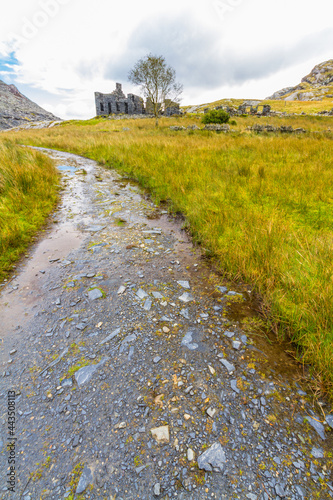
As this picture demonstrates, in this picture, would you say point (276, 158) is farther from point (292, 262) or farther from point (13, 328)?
point (13, 328)

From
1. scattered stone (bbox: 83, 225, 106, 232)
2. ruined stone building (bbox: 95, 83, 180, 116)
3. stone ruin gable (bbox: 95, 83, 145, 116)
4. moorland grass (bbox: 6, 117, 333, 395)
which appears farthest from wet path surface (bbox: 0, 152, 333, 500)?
stone ruin gable (bbox: 95, 83, 145, 116)

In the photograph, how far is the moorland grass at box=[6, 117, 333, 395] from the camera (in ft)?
8.21

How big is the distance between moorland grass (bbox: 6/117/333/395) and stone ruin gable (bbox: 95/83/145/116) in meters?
69.5

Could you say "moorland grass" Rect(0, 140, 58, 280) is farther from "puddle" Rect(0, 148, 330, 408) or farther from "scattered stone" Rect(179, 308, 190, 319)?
"scattered stone" Rect(179, 308, 190, 319)

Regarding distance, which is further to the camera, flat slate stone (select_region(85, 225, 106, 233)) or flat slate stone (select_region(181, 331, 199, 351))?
flat slate stone (select_region(85, 225, 106, 233))

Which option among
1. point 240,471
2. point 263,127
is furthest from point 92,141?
point 240,471

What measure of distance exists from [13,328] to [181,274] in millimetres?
2591

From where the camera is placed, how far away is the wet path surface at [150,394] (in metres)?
1.57

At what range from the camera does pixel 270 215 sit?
4602mm

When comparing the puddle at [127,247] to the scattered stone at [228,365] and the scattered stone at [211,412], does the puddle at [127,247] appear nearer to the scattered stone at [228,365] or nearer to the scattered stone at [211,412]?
the scattered stone at [228,365]

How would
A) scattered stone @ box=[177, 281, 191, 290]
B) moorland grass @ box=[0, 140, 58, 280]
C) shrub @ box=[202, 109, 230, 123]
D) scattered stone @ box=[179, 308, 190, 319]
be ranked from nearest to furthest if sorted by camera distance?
scattered stone @ box=[179, 308, 190, 319], scattered stone @ box=[177, 281, 191, 290], moorland grass @ box=[0, 140, 58, 280], shrub @ box=[202, 109, 230, 123]

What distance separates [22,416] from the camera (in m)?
2.00

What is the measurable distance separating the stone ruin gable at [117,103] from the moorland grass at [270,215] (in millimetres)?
69482

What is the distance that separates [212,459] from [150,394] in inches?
28.0
